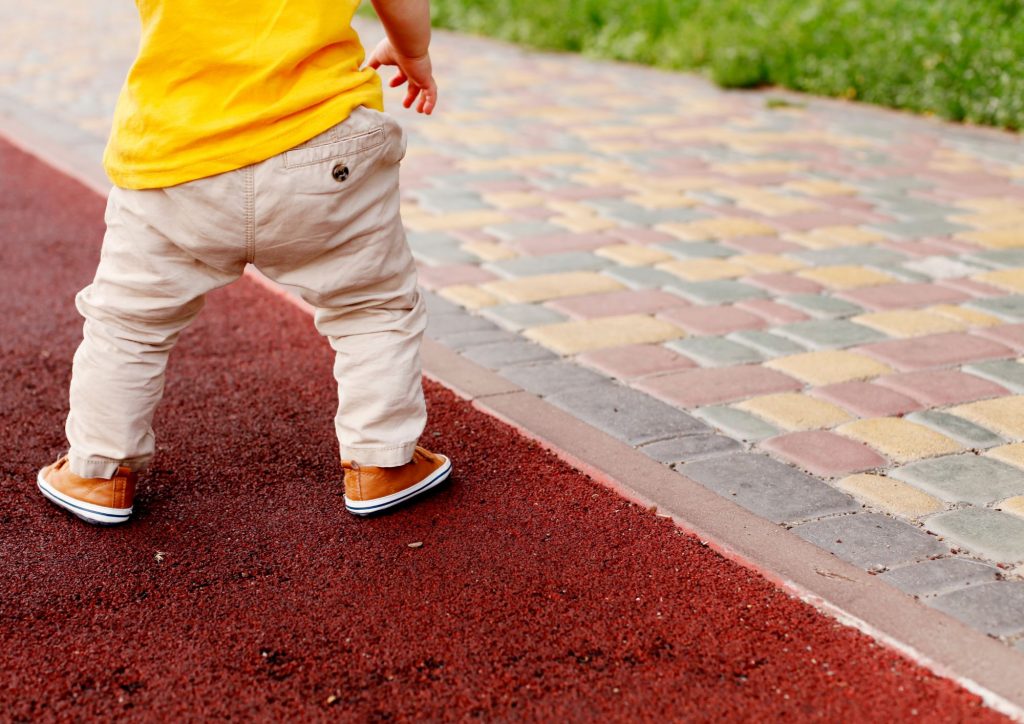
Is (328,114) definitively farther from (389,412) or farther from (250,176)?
(389,412)

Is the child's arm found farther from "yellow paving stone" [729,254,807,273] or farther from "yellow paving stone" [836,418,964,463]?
"yellow paving stone" [729,254,807,273]

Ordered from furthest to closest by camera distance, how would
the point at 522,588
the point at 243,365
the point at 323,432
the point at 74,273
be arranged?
the point at 74,273 → the point at 243,365 → the point at 323,432 → the point at 522,588

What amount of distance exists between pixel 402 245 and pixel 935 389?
1.64 meters

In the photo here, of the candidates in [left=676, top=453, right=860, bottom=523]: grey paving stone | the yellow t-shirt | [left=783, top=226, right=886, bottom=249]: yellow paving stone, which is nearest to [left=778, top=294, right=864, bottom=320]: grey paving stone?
[left=783, top=226, right=886, bottom=249]: yellow paving stone

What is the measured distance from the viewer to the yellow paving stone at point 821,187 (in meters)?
6.05

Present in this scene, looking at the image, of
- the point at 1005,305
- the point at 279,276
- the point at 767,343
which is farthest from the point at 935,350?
Answer: the point at 279,276

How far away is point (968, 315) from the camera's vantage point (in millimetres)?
4254

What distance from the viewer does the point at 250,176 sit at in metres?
2.60

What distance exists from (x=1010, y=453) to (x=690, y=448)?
0.79 m

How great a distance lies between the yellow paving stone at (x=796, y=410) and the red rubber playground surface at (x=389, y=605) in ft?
2.11

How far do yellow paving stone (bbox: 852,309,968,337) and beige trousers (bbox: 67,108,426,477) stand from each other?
185cm

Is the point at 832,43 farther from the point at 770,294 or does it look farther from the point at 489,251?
the point at 770,294

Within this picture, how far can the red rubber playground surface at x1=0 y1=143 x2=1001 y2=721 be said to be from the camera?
7.29 ft

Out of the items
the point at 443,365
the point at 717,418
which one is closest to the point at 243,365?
the point at 443,365
